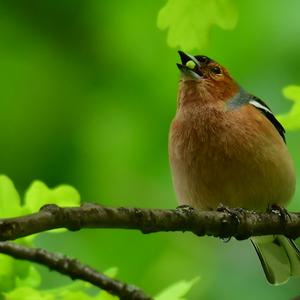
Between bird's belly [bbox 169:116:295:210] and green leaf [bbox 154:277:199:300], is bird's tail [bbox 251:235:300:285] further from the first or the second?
green leaf [bbox 154:277:199:300]

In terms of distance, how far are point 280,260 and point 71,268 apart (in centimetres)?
253

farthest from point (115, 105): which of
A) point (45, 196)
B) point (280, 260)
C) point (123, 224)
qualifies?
point (123, 224)

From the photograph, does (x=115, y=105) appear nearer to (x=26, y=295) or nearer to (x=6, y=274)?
(x=6, y=274)

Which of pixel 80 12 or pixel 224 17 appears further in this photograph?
pixel 80 12

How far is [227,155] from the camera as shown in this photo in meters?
5.00

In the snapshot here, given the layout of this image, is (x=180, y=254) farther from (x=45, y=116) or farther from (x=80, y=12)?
(x=80, y=12)

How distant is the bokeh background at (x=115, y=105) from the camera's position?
728cm

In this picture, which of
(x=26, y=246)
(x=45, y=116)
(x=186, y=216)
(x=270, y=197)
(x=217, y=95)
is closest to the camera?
(x=186, y=216)

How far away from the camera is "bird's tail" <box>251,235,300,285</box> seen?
18.2 ft

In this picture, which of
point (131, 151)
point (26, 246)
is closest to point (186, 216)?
point (26, 246)

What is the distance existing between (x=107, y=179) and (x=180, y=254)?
1.09 m

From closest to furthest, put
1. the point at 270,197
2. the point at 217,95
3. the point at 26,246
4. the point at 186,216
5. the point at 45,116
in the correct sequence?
the point at 186,216 → the point at 26,246 → the point at 270,197 → the point at 217,95 → the point at 45,116

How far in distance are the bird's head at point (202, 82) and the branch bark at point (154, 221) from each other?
1.41 m

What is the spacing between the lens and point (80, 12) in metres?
7.59
